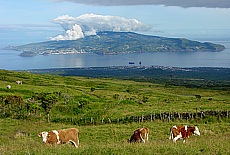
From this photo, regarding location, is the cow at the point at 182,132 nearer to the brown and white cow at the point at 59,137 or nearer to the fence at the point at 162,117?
the brown and white cow at the point at 59,137

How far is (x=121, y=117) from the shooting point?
2825 cm

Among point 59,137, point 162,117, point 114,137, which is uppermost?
point 59,137

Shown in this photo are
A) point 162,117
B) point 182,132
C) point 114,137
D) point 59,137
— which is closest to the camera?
point 59,137

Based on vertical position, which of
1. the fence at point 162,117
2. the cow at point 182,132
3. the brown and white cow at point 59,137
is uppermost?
the brown and white cow at point 59,137

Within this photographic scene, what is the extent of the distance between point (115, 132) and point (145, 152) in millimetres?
12020

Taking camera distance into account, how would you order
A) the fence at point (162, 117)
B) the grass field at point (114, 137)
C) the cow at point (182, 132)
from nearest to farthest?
1. the grass field at point (114, 137)
2. the cow at point (182, 132)
3. the fence at point (162, 117)

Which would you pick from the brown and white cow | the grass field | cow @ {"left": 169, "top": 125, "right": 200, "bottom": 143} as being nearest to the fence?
the grass field

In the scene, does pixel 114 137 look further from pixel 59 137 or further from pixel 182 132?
pixel 59 137

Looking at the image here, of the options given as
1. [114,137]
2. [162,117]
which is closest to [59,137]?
[114,137]

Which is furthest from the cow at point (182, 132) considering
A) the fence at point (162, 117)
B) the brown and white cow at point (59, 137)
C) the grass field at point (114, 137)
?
the fence at point (162, 117)

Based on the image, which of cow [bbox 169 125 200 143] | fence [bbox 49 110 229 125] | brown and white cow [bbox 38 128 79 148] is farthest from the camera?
fence [bbox 49 110 229 125]

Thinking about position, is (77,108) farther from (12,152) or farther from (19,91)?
(12,152)

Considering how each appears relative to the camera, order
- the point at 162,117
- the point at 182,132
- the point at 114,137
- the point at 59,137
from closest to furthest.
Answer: the point at 59,137
the point at 182,132
the point at 114,137
the point at 162,117

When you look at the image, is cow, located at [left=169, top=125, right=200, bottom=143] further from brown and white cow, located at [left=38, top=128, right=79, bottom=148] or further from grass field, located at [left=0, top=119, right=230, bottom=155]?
brown and white cow, located at [left=38, top=128, right=79, bottom=148]
